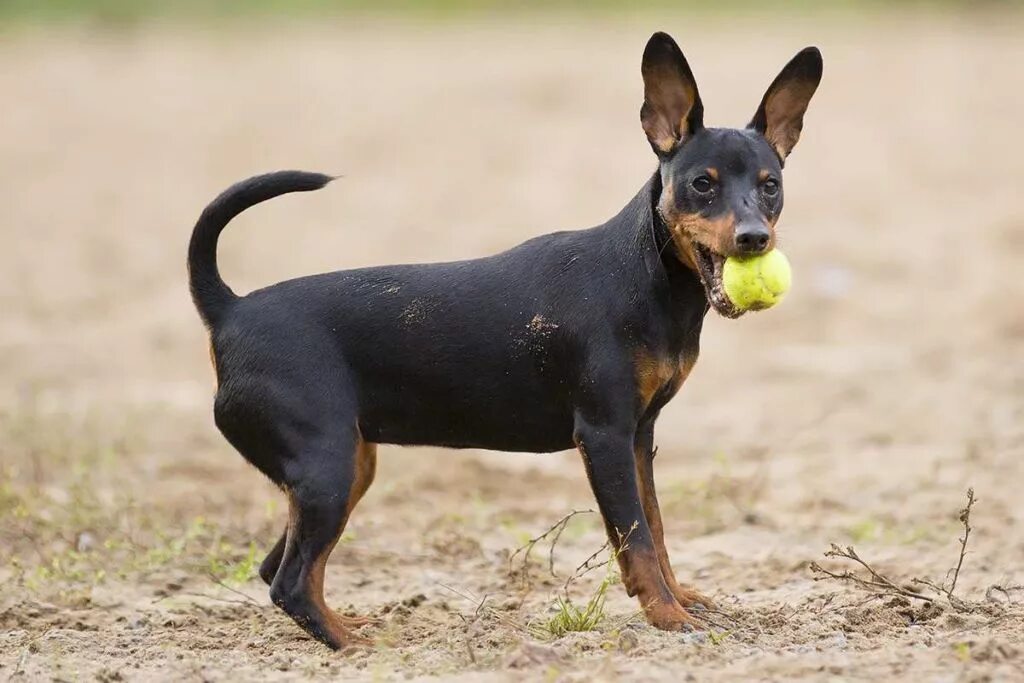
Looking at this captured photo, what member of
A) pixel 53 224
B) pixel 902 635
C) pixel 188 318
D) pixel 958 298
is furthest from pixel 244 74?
pixel 902 635

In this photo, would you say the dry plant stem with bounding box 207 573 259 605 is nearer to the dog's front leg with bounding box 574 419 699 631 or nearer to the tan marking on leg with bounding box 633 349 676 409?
the dog's front leg with bounding box 574 419 699 631

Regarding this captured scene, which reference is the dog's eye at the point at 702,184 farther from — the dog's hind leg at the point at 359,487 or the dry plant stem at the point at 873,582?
the dog's hind leg at the point at 359,487

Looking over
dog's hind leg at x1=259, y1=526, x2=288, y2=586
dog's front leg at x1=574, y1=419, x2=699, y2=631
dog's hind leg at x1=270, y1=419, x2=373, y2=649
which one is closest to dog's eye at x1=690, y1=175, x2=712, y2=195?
dog's front leg at x1=574, y1=419, x2=699, y2=631

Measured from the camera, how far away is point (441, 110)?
18062mm

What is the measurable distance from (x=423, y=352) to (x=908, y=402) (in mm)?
5375

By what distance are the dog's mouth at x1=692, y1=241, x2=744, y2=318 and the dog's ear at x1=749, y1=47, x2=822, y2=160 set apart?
2.08 feet

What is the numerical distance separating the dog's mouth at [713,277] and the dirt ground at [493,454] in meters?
1.14

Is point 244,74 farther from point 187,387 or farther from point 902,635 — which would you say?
point 902,635

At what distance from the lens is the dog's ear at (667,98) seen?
Answer: 5.81m

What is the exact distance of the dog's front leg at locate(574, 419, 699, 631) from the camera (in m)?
5.60

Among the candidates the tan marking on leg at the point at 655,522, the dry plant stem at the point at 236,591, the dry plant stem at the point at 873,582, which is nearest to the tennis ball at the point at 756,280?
the tan marking on leg at the point at 655,522

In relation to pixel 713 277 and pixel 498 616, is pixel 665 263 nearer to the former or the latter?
pixel 713 277

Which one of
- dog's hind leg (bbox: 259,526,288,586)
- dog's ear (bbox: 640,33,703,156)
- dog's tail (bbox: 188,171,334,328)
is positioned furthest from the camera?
dog's hind leg (bbox: 259,526,288,586)

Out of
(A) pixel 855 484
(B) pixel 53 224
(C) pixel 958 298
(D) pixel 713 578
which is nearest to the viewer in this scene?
(D) pixel 713 578
